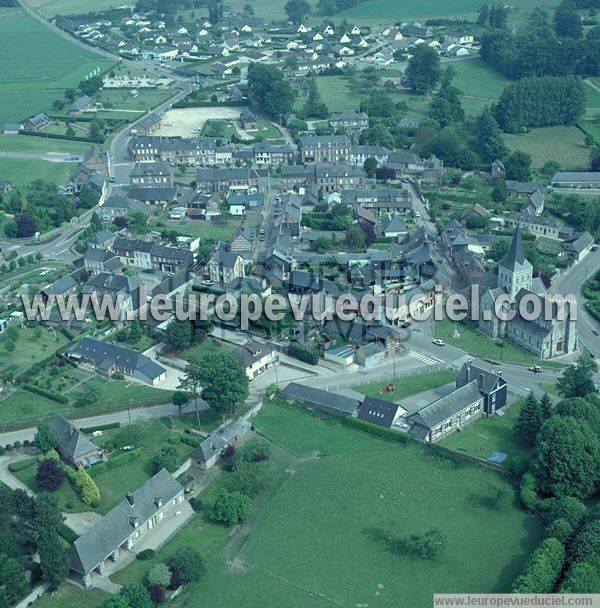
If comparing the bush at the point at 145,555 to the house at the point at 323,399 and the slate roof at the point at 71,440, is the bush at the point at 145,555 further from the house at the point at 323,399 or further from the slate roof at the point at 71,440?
the house at the point at 323,399

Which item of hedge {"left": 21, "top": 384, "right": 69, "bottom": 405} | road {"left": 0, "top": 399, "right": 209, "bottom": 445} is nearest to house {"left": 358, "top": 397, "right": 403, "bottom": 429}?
road {"left": 0, "top": 399, "right": 209, "bottom": 445}

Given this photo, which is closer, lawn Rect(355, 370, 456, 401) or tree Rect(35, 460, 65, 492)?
tree Rect(35, 460, 65, 492)

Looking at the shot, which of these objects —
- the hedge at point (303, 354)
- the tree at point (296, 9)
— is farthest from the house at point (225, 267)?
the tree at point (296, 9)

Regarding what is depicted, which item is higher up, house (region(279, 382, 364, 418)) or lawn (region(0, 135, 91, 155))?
house (region(279, 382, 364, 418))

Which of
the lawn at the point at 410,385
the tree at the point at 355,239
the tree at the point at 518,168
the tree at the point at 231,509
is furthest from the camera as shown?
the tree at the point at 518,168

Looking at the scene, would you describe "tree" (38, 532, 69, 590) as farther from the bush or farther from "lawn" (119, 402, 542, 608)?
the bush

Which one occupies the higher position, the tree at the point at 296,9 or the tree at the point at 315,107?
the tree at the point at 296,9

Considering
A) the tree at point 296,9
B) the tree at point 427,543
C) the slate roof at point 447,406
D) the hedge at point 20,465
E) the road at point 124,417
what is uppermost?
the tree at point 296,9
